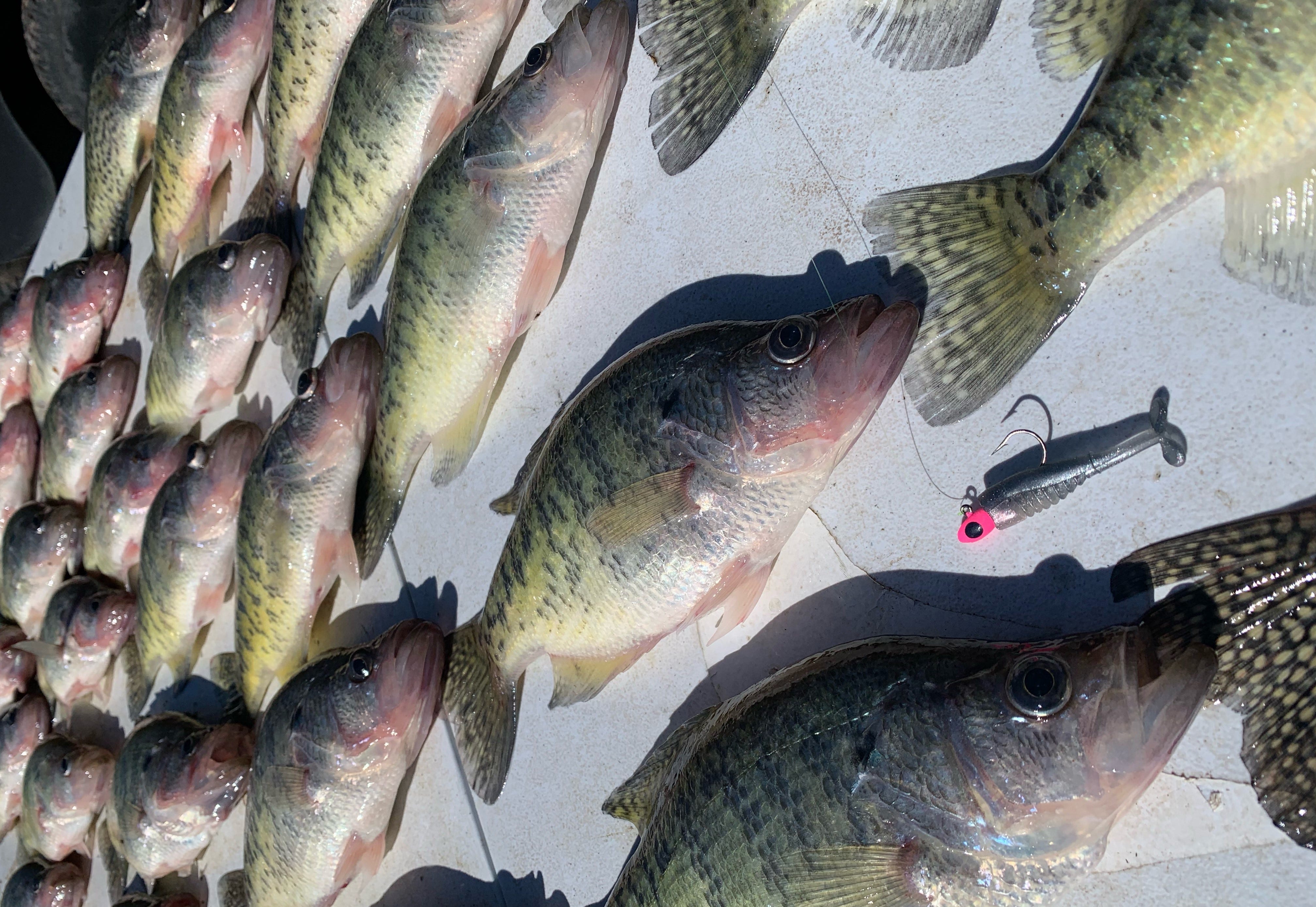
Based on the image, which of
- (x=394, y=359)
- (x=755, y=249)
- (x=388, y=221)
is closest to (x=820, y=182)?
(x=755, y=249)

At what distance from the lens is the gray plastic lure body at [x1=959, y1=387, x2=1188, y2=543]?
152 centimetres

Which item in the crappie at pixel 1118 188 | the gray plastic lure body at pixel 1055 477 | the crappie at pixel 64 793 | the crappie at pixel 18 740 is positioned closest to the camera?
the crappie at pixel 1118 188

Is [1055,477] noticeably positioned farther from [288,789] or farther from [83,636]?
[83,636]

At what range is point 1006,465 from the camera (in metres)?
1.66

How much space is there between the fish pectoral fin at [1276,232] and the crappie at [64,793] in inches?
157

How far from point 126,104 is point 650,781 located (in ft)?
12.0

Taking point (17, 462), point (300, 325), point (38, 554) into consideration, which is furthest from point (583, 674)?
point (17, 462)

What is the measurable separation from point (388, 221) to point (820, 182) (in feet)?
4.67

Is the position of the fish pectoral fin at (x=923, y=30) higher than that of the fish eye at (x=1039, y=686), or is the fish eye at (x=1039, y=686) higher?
the fish pectoral fin at (x=923, y=30)

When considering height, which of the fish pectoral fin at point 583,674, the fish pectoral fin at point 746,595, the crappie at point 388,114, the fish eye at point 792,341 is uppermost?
the crappie at point 388,114

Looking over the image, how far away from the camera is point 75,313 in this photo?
410 centimetres

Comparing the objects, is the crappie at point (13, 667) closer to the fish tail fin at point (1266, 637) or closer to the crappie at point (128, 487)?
the crappie at point (128, 487)

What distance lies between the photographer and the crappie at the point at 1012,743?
1320 millimetres

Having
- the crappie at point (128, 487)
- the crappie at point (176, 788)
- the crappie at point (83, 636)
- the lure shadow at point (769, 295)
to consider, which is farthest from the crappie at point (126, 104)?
the lure shadow at point (769, 295)
